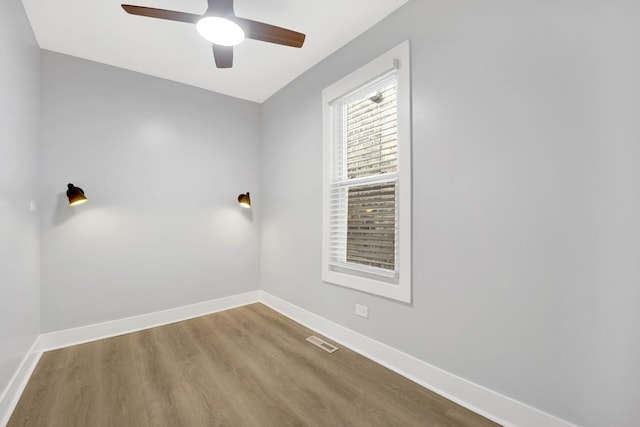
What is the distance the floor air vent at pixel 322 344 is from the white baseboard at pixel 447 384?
110mm

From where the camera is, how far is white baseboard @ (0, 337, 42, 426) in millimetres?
1706

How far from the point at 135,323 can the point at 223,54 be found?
2857mm

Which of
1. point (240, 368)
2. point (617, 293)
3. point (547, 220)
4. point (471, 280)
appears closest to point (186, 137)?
point (240, 368)

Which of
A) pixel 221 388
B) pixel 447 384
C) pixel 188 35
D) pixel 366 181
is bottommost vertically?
pixel 221 388

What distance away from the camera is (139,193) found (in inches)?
123

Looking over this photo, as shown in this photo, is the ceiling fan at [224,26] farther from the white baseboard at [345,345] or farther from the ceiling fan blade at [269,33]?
the white baseboard at [345,345]

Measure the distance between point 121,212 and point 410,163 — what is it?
2.98 meters

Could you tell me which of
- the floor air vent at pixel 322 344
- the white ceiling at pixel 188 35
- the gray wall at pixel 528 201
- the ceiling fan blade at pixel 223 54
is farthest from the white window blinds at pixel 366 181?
the ceiling fan blade at pixel 223 54

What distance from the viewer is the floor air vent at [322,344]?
2547mm

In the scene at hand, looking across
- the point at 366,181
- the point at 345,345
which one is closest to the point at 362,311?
the point at 345,345

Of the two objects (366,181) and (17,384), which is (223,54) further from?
(17,384)

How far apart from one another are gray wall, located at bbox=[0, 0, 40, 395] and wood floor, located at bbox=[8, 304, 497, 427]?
376 mm

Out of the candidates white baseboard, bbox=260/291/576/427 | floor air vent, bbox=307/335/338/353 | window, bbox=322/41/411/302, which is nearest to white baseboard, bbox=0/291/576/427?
white baseboard, bbox=260/291/576/427

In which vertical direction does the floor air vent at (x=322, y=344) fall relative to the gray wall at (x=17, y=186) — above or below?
below
